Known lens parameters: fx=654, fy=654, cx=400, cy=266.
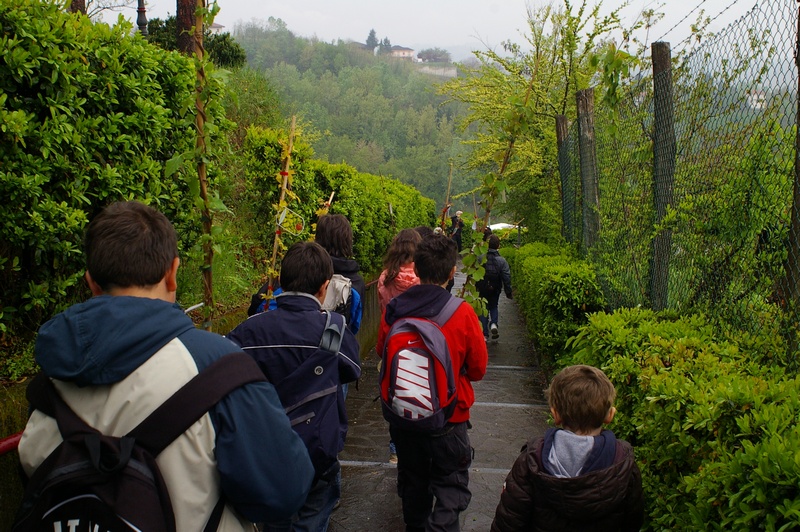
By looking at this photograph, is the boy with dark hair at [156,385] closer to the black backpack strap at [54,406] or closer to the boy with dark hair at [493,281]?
the black backpack strap at [54,406]

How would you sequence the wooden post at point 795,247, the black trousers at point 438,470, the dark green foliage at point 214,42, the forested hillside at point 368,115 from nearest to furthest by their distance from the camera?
1. the wooden post at point 795,247
2. the black trousers at point 438,470
3. the dark green foliage at point 214,42
4. the forested hillside at point 368,115

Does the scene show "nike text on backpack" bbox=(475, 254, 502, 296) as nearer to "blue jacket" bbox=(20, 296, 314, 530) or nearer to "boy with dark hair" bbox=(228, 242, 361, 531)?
"boy with dark hair" bbox=(228, 242, 361, 531)

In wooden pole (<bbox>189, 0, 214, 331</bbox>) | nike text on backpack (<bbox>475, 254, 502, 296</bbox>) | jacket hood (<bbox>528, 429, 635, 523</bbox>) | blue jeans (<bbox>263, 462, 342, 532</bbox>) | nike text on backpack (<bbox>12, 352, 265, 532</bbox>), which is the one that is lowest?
blue jeans (<bbox>263, 462, 342, 532</bbox>)

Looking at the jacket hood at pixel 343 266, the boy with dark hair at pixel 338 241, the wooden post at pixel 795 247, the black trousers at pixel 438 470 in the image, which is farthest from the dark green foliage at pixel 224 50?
the wooden post at pixel 795 247

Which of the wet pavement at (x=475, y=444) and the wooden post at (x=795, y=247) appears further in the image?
the wet pavement at (x=475, y=444)

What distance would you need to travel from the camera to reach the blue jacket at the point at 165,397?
1619mm

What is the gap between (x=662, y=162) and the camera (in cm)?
482

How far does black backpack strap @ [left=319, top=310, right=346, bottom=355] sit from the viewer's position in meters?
3.11

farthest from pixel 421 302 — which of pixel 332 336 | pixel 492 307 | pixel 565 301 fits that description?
pixel 492 307

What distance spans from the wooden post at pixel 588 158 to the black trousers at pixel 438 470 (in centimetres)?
435

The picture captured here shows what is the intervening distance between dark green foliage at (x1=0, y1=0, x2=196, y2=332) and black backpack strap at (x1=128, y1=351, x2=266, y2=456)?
1.36m

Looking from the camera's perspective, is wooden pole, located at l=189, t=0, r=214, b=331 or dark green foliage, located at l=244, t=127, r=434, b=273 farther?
dark green foliage, located at l=244, t=127, r=434, b=273

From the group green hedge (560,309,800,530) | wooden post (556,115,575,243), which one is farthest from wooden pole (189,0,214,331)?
wooden post (556,115,575,243)

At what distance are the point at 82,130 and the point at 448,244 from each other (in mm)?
2056
